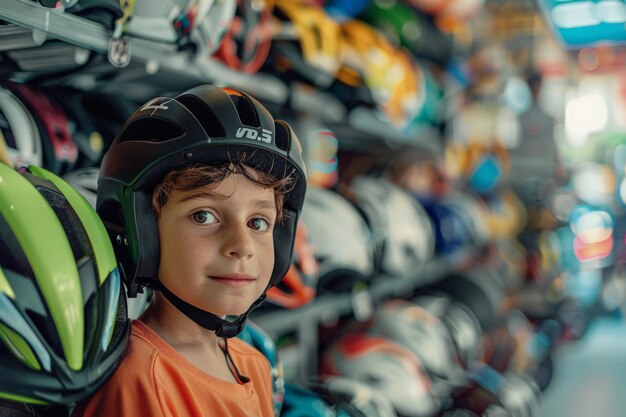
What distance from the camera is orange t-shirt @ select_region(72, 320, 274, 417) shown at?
0.80m

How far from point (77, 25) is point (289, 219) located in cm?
42

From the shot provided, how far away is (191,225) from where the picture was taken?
0.87m

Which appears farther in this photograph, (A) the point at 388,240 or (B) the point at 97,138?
(A) the point at 388,240

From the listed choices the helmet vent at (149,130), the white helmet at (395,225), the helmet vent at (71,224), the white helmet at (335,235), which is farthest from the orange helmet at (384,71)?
the helmet vent at (71,224)

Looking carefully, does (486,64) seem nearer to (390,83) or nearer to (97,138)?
(390,83)

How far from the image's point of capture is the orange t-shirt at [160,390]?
0.80 metres

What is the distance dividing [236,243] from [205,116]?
17cm

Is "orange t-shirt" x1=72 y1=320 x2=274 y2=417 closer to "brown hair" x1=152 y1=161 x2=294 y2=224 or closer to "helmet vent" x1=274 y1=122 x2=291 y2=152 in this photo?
"brown hair" x1=152 y1=161 x2=294 y2=224

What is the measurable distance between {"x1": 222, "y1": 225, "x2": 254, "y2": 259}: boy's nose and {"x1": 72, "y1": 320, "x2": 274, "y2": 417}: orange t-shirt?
15 centimetres

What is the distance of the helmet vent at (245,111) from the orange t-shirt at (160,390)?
306mm

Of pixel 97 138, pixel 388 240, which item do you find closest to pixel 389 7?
pixel 388 240

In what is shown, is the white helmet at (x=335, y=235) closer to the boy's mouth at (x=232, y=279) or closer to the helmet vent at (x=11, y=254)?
the boy's mouth at (x=232, y=279)

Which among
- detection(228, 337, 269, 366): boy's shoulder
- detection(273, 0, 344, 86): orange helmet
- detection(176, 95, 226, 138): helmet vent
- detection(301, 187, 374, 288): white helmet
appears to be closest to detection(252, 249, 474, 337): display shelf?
detection(301, 187, 374, 288): white helmet

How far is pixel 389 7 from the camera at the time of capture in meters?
2.72
